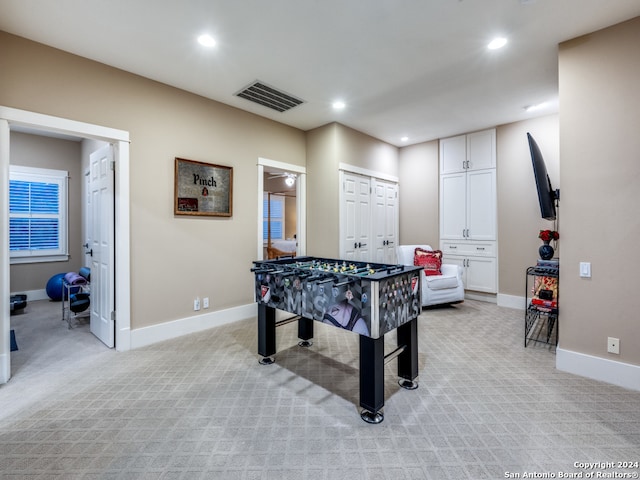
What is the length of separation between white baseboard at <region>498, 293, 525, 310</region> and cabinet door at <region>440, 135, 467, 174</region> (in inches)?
86.4

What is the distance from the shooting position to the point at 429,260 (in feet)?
15.7

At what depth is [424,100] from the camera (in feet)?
12.6

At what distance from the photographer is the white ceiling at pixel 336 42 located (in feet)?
7.29

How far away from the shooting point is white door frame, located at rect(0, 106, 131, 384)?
7.96ft

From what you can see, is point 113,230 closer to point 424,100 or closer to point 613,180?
point 424,100

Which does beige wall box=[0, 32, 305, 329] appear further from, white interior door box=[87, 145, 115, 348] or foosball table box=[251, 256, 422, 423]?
foosball table box=[251, 256, 422, 423]

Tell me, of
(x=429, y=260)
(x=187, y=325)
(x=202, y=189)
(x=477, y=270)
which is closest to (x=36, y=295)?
(x=187, y=325)

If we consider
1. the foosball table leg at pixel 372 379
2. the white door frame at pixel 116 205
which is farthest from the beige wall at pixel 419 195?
the white door frame at pixel 116 205

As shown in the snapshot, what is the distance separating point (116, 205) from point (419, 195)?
4.82m

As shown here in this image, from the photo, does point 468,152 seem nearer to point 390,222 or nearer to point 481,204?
point 481,204

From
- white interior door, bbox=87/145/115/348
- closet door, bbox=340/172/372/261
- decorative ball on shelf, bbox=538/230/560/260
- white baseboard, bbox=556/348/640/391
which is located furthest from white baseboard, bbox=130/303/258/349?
decorative ball on shelf, bbox=538/230/560/260

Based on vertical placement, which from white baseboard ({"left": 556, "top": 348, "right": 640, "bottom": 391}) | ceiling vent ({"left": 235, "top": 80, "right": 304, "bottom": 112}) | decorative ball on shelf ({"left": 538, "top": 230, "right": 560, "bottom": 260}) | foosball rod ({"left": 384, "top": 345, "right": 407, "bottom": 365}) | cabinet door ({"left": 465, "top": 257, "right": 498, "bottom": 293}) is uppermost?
ceiling vent ({"left": 235, "top": 80, "right": 304, "bottom": 112})

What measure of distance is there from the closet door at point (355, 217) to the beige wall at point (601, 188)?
2.65 meters

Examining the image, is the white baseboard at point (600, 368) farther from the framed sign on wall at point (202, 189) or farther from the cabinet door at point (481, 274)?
the framed sign on wall at point (202, 189)
